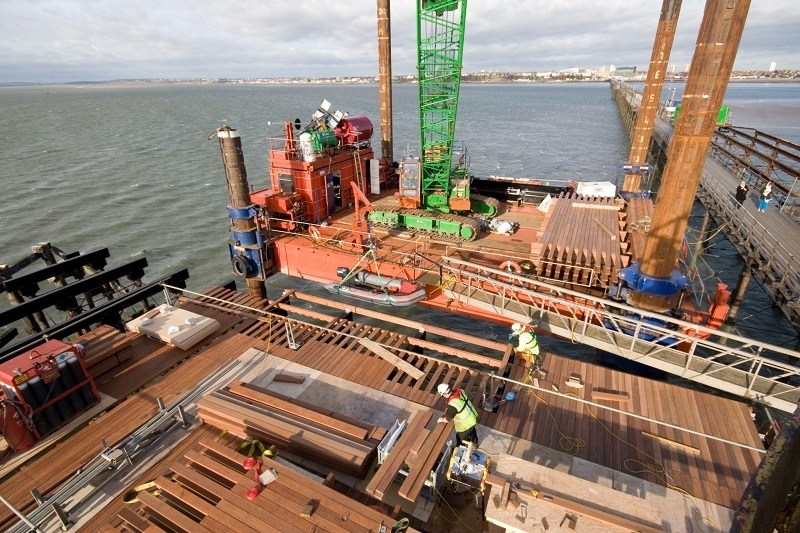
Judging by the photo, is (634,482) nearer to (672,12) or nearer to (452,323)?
(452,323)

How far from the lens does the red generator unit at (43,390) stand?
29.8 ft

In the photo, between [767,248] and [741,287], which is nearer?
[767,248]

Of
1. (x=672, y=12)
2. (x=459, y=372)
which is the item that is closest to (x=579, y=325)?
(x=459, y=372)

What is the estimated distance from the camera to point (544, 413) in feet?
32.7

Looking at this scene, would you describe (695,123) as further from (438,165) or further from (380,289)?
(438,165)

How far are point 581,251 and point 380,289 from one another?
26.9 feet

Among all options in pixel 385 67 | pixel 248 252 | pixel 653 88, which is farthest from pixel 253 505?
pixel 653 88

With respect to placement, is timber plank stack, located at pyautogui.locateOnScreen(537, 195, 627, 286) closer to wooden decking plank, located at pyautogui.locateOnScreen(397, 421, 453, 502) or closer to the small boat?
the small boat

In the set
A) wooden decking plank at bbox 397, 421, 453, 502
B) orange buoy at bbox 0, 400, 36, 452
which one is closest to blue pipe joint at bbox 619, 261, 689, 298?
wooden decking plank at bbox 397, 421, 453, 502

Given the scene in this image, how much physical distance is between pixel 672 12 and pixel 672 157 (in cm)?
2098

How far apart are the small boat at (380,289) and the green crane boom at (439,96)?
27.8ft

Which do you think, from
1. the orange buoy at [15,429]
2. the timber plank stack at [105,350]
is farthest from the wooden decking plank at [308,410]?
the timber plank stack at [105,350]

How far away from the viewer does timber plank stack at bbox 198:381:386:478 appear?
321 inches

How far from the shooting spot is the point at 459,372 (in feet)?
38.4
